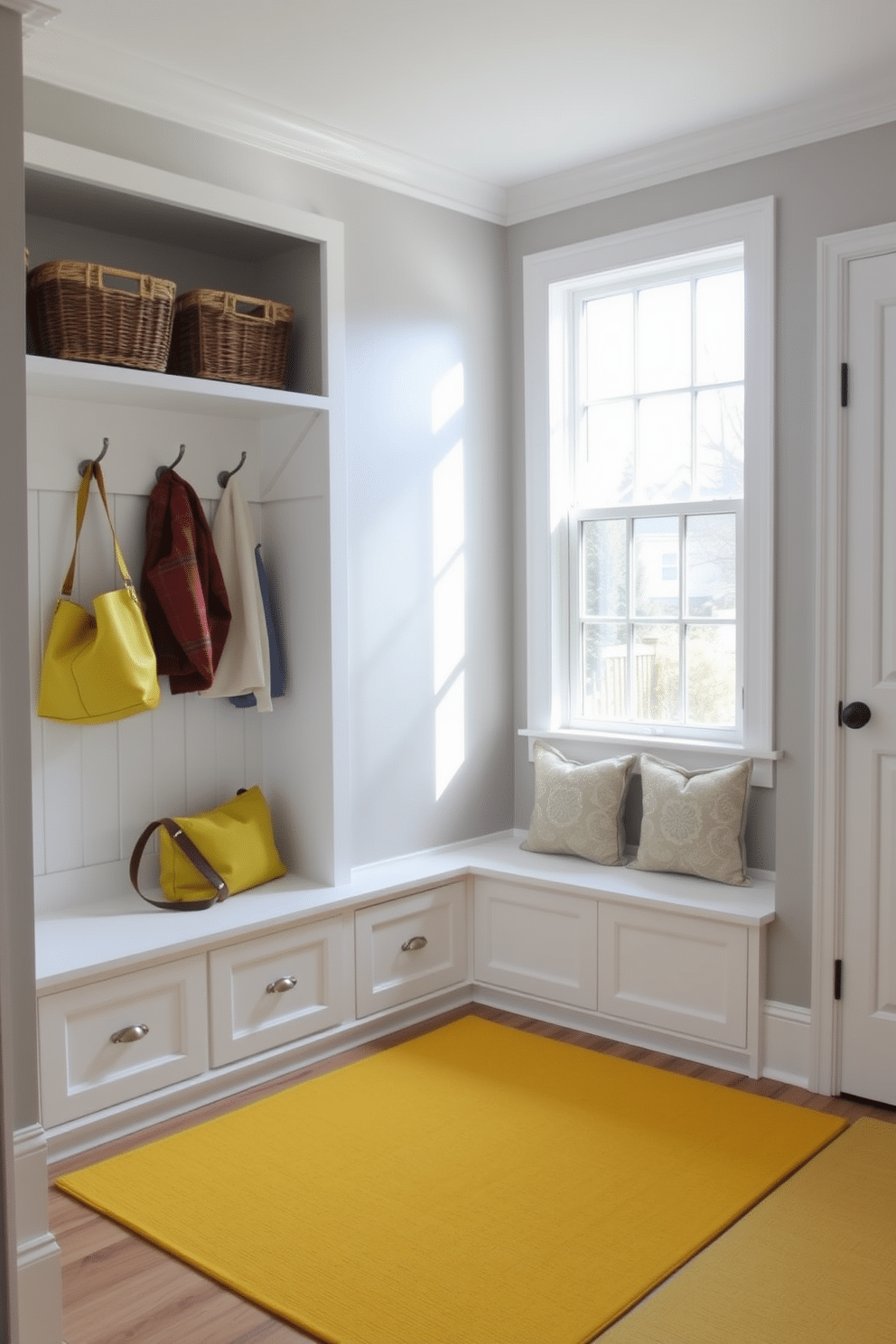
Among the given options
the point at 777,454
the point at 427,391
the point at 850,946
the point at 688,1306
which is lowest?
the point at 688,1306

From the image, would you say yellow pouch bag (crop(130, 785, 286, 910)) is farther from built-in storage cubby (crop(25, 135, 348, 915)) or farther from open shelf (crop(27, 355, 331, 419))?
open shelf (crop(27, 355, 331, 419))

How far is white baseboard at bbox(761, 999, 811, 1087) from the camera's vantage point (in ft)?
10.5

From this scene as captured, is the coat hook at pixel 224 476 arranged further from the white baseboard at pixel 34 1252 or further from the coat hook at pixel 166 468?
the white baseboard at pixel 34 1252

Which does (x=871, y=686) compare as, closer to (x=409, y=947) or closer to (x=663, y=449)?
(x=663, y=449)

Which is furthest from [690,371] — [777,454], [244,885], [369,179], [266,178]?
[244,885]

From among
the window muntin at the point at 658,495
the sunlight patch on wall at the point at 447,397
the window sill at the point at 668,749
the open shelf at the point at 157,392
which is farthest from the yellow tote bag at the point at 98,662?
the window muntin at the point at 658,495

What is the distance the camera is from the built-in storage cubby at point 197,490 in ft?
10.3

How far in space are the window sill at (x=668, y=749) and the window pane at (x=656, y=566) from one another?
0.40m

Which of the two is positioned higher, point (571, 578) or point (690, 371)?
point (690, 371)

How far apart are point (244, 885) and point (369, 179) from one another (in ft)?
7.03

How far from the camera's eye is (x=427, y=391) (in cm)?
387

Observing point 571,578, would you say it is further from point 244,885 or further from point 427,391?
point 244,885

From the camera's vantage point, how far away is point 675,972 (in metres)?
3.37

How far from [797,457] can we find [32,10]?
86.1 inches
